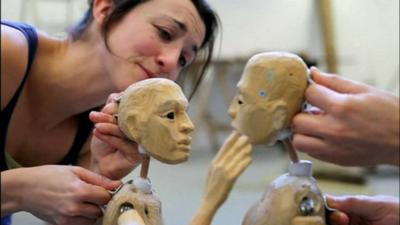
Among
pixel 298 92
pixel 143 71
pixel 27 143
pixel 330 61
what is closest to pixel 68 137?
pixel 27 143

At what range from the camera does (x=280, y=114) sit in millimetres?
555

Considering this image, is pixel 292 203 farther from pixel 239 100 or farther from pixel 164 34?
pixel 164 34

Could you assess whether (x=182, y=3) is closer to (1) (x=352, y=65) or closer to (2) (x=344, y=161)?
(2) (x=344, y=161)

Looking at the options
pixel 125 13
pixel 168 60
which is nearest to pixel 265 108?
pixel 168 60

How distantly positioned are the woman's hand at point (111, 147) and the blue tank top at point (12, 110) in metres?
0.14

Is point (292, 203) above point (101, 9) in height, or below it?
below

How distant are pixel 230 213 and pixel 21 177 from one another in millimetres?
507

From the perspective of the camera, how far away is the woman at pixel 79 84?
0.65 meters

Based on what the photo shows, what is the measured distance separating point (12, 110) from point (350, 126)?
1.67ft

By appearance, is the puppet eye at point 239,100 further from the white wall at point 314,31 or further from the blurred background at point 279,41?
the white wall at point 314,31

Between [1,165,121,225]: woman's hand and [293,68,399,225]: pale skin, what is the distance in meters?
0.26

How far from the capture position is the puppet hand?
0.56 metres

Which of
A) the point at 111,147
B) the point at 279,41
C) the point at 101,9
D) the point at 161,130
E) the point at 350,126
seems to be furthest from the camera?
the point at 279,41

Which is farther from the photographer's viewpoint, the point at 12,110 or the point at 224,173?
the point at 12,110
